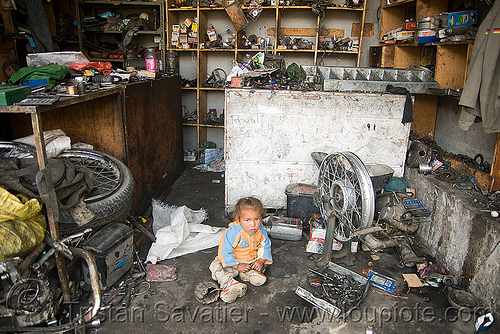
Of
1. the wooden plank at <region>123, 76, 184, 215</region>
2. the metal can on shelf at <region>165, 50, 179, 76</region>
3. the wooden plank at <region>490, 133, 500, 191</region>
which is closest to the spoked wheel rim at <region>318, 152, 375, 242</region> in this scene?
the wooden plank at <region>490, 133, 500, 191</region>

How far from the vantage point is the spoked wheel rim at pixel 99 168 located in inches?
116

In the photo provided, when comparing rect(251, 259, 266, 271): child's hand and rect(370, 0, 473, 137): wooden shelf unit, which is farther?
rect(370, 0, 473, 137): wooden shelf unit

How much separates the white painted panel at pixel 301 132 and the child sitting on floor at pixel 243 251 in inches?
45.6

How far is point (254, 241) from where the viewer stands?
122 inches

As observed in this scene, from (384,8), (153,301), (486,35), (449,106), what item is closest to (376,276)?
(153,301)

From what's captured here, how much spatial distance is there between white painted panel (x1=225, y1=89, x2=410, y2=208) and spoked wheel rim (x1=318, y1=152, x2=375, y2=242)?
2.92 feet

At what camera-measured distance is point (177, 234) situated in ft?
11.4

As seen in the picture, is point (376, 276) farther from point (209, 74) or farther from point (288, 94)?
point (209, 74)

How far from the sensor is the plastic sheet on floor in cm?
337

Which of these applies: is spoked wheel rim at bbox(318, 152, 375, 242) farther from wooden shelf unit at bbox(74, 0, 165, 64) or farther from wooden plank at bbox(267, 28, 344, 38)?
wooden shelf unit at bbox(74, 0, 165, 64)

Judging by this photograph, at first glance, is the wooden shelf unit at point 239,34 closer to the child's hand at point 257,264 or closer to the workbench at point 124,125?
the workbench at point 124,125

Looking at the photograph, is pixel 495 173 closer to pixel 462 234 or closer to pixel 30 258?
pixel 462 234

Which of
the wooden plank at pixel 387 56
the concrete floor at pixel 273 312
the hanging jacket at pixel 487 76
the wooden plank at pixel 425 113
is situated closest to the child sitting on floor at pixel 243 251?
the concrete floor at pixel 273 312

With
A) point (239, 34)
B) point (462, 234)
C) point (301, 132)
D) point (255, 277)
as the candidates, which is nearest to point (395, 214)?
point (462, 234)
